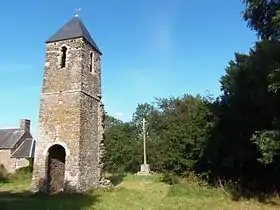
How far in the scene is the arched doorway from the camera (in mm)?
19641

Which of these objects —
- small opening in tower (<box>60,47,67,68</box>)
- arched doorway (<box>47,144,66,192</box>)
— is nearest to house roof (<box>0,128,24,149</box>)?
arched doorway (<box>47,144,66,192</box>)

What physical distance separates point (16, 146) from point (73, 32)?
25278 mm

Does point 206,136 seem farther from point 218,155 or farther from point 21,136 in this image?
point 21,136

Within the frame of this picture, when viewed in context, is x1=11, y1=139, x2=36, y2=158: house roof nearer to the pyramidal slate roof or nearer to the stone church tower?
the stone church tower

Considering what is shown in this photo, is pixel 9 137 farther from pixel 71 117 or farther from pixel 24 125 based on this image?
pixel 71 117

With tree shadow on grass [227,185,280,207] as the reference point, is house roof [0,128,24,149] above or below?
above

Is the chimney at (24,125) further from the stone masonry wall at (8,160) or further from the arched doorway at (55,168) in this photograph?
the arched doorway at (55,168)

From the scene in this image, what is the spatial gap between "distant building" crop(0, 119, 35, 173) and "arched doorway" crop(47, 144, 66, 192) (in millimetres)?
20152

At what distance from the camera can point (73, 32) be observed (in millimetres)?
20812

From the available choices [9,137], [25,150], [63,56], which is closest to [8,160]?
[25,150]

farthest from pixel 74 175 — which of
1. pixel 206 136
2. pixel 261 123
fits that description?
pixel 261 123

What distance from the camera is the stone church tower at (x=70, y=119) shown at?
1877 centimetres

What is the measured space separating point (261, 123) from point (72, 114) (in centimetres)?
965

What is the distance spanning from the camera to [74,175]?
18281 mm
